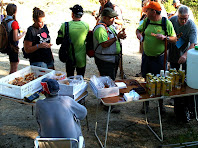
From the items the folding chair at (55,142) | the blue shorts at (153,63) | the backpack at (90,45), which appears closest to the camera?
the folding chair at (55,142)

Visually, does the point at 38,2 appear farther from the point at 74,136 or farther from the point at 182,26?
the point at 74,136

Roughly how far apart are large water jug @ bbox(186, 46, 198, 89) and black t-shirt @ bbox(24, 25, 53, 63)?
2345mm

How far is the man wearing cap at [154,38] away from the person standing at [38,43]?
5.51ft

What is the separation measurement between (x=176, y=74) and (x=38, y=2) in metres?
12.4

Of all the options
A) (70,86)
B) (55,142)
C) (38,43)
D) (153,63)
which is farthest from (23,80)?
(153,63)

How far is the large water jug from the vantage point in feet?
12.5

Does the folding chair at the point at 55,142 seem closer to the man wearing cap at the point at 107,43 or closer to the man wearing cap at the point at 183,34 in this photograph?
the man wearing cap at the point at 107,43

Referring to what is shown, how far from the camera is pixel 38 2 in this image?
1475 centimetres

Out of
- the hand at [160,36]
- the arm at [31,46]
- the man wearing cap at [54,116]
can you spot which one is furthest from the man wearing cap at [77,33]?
the man wearing cap at [54,116]

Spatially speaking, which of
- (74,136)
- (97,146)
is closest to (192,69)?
(97,146)

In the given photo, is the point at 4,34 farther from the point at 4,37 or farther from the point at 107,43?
the point at 107,43

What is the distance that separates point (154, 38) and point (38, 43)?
6.43 feet

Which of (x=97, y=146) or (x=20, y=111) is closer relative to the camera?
(x=97, y=146)

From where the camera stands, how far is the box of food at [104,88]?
362 centimetres
